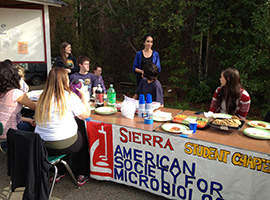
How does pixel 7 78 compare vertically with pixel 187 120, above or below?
above

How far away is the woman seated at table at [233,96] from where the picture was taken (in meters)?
2.98

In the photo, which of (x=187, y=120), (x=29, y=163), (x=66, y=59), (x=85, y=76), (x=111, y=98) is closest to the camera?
(x=29, y=163)

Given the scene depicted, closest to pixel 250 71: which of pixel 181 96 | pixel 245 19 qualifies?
pixel 245 19

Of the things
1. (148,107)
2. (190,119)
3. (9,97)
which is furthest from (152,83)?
(9,97)

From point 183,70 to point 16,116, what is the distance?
15.4 feet

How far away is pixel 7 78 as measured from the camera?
8.96 ft

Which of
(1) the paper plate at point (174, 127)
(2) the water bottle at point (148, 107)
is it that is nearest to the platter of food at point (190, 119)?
(1) the paper plate at point (174, 127)

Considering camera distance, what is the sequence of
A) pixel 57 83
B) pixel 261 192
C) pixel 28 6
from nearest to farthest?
1. pixel 261 192
2. pixel 57 83
3. pixel 28 6

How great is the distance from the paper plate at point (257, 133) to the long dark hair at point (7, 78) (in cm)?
251

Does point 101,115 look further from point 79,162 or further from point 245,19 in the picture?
point 245,19

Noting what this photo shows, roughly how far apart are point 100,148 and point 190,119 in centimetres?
107

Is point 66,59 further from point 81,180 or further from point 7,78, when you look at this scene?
point 81,180

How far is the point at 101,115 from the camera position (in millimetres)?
2963

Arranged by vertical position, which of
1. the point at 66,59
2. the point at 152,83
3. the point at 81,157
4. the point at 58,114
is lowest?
the point at 81,157
